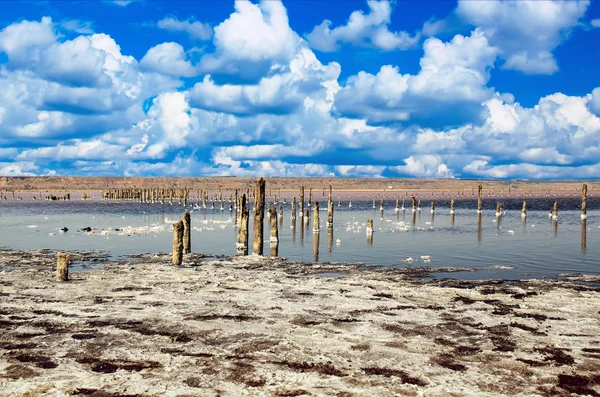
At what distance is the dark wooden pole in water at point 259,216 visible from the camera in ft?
92.6

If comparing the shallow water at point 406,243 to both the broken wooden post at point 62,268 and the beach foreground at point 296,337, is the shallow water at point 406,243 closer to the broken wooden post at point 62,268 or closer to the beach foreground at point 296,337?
the beach foreground at point 296,337

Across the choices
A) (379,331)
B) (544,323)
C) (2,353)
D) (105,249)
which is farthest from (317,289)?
(105,249)

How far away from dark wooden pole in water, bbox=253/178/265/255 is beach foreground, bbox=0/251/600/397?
8919 millimetres

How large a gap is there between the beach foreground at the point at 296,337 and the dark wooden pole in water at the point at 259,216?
29.3ft

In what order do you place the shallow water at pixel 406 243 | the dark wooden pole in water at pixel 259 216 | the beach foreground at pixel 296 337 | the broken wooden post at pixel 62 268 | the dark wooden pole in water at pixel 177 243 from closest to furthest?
the beach foreground at pixel 296 337, the broken wooden post at pixel 62 268, the dark wooden pole in water at pixel 177 243, the shallow water at pixel 406 243, the dark wooden pole in water at pixel 259 216

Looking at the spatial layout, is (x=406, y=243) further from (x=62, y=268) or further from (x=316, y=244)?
(x=62, y=268)

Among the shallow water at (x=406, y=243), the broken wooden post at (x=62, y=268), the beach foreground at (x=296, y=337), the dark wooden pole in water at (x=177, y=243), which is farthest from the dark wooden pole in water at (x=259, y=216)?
the broken wooden post at (x=62, y=268)

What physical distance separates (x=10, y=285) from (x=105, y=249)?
13301mm

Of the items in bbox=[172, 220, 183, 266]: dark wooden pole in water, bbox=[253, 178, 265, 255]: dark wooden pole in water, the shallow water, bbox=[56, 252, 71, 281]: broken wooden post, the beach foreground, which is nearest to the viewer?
the beach foreground

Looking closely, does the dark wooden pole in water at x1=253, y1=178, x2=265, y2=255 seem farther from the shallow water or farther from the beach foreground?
the beach foreground

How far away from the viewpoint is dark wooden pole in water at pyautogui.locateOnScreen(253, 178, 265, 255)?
28.2m

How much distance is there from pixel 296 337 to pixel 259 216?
1709 centimetres

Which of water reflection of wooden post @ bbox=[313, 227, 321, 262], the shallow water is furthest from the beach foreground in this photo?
water reflection of wooden post @ bbox=[313, 227, 321, 262]

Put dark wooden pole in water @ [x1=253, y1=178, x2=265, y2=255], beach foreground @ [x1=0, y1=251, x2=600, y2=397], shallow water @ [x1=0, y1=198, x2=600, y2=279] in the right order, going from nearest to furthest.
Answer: beach foreground @ [x1=0, y1=251, x2=600, y2=397] < shallow water @ [x1=0, y1=198, x2=600, y2=279] < dark wooden pole in water @ [x1=253, y1=178, x2=265, y2=255]
